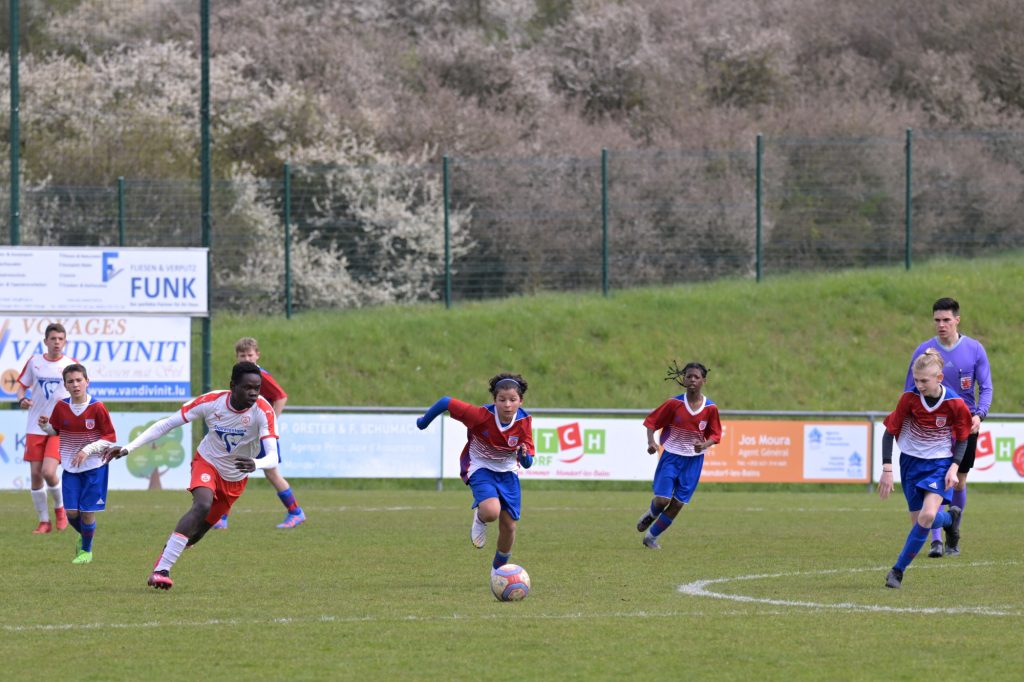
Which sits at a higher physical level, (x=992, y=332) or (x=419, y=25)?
(x=419, y=25)

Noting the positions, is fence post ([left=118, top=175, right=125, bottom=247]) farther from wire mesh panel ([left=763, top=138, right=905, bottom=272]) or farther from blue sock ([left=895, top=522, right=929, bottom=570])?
blue sock ([left=895, top=522, right=929, bottom=570])

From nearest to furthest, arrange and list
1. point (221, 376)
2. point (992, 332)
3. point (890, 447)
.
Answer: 1. point (890, 447)
2. point (221, 376)
3. point (992, 332)

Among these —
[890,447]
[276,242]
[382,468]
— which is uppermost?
[276,242]

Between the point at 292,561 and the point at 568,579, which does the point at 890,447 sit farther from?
the point at 292,561

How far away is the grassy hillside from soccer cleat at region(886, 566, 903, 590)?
17.9 meters

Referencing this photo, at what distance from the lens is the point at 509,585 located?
33.9 feet

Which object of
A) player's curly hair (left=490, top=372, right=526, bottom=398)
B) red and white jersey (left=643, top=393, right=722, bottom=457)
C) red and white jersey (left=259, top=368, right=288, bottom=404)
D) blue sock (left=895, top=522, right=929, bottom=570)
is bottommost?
blue sock (left=895, top=522, right=929, bottom=570)

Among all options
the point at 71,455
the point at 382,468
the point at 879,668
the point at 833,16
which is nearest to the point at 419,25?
the point at 833,16

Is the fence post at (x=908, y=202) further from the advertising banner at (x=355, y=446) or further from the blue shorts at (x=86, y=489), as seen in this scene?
the blue shorts at (x=86, y=489)

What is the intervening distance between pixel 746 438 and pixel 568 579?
41.1ft

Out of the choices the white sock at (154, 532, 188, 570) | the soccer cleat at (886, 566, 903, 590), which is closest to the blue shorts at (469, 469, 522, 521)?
the white sock at (154, 532, 188, 570)

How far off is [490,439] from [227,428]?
72.9 inches

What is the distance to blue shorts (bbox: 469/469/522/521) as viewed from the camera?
11336mm

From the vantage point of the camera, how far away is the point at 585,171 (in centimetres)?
3306
